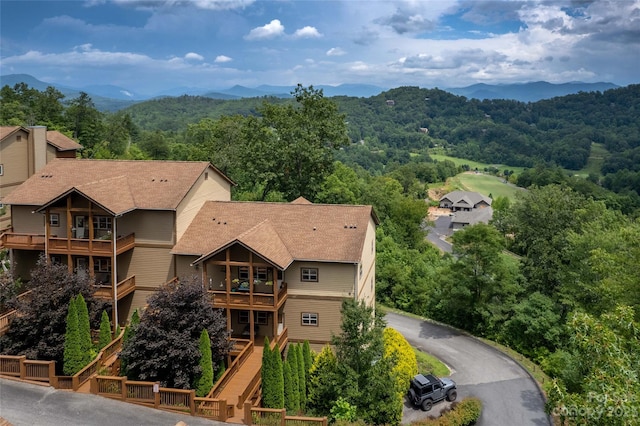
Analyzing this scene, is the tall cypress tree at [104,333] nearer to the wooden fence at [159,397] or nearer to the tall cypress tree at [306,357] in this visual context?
the wooden fence at [159,397]

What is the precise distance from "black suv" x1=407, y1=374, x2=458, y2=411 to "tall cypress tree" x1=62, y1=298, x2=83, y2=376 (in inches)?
657

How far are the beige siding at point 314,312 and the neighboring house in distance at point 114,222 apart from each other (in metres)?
7.17

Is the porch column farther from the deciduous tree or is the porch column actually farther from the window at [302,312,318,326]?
the window at [302,312,318,326]

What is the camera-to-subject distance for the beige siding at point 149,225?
30.5 m

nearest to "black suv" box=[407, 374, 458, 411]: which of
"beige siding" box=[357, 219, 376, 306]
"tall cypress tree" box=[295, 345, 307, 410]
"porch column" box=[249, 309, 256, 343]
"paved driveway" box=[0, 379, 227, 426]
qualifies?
"beige siding" box=[357, 219, 376, 306]

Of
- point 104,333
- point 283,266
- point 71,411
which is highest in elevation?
point 283,266

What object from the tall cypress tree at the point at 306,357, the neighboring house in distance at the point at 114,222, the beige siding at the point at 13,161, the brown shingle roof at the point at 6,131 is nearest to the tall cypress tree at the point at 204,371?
the tall cypress tree at the point at 306,357

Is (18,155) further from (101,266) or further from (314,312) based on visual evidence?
(314,312)

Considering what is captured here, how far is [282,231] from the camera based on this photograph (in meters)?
30.9

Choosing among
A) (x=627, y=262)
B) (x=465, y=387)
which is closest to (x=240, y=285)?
(x=465, y=387)

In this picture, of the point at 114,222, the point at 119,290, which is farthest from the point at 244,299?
the point at 114,222

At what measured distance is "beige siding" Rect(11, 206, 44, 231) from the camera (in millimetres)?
32312

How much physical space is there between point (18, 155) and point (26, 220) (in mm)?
12949

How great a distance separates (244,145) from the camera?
50.4 m
